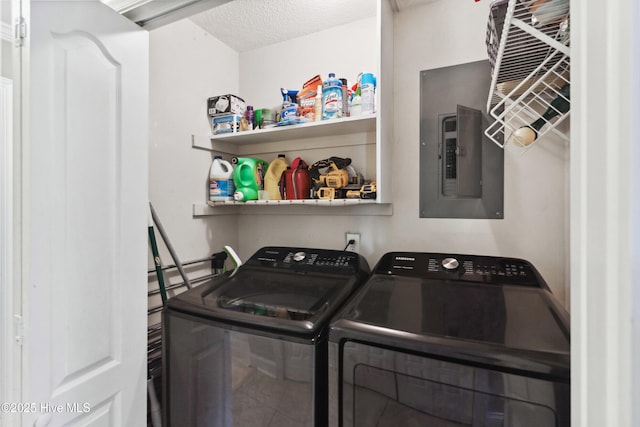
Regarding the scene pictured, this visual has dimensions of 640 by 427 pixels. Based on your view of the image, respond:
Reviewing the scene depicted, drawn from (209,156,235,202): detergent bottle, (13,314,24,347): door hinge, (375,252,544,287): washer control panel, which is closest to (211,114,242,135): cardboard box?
(209,156,235,202): detergent bottle

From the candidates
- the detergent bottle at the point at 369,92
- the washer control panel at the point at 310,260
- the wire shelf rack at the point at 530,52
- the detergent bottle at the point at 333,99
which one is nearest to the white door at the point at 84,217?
the washer control panel at the point at 310,260

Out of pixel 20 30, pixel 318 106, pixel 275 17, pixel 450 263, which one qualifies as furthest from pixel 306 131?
pixel 20 30

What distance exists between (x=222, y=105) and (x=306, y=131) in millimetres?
611

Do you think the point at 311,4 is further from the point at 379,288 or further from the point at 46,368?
the point at 46,368

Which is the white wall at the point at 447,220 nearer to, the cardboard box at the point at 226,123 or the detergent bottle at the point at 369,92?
the detergent bottle at the point at 369,92

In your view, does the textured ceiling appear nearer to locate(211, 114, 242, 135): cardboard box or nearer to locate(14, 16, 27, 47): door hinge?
locate(211, 114, 242, 135): cardboard box

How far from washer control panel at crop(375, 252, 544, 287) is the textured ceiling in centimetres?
145

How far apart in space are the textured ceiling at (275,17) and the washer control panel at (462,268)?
1.45 meters

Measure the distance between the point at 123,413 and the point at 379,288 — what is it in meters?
1.12

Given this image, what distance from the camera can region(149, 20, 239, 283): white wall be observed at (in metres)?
1.67

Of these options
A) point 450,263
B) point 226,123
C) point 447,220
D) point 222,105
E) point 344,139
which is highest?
point 222,105

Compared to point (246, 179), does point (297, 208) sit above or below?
below

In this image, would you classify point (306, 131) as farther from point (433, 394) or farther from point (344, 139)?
point (433, 394)

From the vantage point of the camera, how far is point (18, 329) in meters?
0.87
